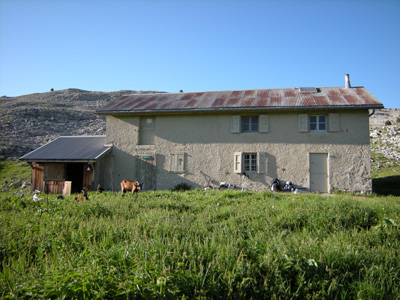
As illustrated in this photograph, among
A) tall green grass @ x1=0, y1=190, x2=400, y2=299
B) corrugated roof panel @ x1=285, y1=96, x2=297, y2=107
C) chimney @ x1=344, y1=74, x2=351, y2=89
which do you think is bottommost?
tall green grass @ x1=0, y1=190, x2=400, y2=299

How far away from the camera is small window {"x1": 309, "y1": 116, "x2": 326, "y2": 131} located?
581 inches

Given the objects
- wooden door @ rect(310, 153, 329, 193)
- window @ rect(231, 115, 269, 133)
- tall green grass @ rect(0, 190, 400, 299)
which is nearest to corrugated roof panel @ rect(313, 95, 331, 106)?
wooden door @ rect(310, 153, 329, 193)

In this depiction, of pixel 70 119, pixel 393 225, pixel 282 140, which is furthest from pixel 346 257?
pixel 70 119

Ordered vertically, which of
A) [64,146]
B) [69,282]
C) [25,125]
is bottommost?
[69,282]

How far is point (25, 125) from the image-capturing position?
33281 mm

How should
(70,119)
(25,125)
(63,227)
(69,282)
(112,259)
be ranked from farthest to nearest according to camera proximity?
(70,119) < (25,125) < (63,227) < (112,259) < (69,282)

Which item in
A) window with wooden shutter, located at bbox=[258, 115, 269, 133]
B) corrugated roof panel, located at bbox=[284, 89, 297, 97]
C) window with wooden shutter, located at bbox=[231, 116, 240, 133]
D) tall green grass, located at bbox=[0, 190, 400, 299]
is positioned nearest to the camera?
tall green grass, located at bbox=[0, 190, 400, 299]

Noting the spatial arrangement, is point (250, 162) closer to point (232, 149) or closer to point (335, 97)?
point (232, 149)

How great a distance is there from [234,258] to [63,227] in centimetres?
359

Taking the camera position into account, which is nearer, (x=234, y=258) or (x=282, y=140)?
(x=234, y=258)

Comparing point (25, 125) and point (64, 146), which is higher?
point (25, 125)

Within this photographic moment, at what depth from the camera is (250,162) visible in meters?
15.2

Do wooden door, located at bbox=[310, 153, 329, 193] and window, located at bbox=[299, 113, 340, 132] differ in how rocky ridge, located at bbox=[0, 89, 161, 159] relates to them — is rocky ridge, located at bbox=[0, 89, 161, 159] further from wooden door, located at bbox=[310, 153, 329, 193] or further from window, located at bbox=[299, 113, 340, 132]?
wooden door, located at bbox=[310, 153, 329, 193]

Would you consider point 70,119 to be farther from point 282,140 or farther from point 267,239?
point 267,239
